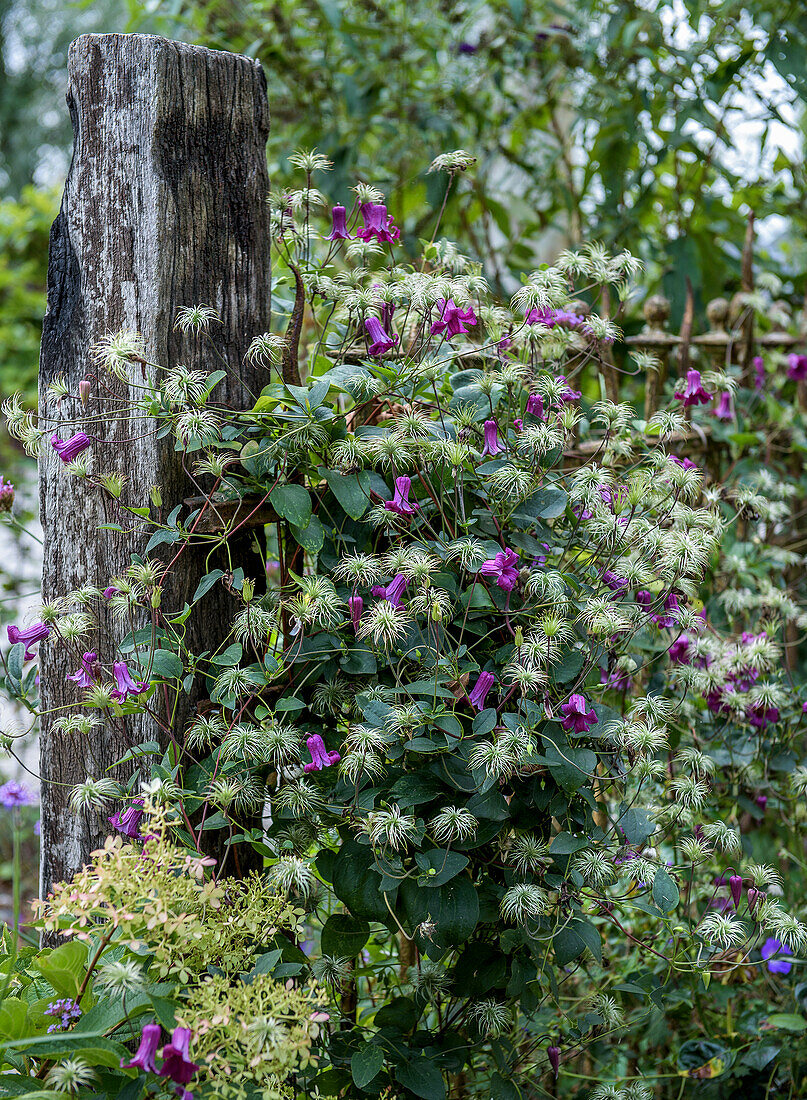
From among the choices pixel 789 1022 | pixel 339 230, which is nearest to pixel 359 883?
pixel 789 1022

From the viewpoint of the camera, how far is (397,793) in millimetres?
1141

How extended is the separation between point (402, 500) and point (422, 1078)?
79 cm

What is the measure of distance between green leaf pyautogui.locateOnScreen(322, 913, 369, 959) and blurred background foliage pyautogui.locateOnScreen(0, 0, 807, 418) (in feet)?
6.07

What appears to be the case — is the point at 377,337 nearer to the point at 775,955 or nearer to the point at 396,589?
the point at 396,589

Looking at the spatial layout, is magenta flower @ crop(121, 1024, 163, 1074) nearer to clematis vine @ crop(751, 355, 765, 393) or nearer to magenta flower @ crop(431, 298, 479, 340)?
magenta flower @ crop(431, 298, 479, 340)

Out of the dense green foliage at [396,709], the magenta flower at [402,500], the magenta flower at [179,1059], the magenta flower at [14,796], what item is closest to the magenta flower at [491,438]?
the dense green foliage at [396,709]

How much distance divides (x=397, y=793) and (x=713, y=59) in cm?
267

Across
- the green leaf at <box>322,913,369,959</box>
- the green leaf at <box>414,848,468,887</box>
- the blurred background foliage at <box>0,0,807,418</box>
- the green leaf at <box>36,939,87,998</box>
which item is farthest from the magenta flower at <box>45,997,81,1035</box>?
the blurred background foliage at <box>0,0,807,418</box>

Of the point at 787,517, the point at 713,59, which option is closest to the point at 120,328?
the point at 787,517

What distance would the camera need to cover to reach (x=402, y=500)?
4.02 ft

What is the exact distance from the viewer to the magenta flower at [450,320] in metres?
1.34

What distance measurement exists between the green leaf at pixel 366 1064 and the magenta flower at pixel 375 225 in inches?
47.9

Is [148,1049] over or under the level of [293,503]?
under

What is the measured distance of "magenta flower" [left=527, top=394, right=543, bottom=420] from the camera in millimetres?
1346
